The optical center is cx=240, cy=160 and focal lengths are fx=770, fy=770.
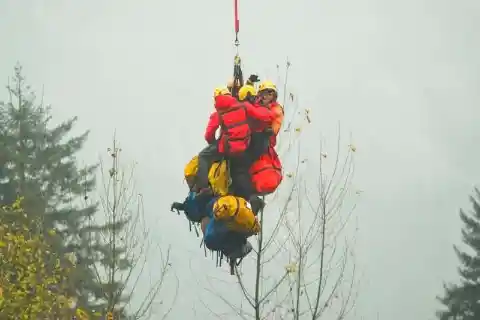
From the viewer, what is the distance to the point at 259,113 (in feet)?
19.9

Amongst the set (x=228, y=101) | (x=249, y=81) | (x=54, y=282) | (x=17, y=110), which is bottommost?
(x=54, y=282)

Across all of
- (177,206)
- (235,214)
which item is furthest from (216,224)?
(177,206)

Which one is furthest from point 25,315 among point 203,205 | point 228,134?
point 228,134

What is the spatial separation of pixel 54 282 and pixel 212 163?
275 cm

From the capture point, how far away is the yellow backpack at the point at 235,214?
19.5 feet

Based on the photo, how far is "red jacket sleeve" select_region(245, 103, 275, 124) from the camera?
19.8 ft

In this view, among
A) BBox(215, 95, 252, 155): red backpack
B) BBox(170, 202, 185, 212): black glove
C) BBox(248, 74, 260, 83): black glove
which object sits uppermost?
BBox(248, 74, 260, 83): black glove

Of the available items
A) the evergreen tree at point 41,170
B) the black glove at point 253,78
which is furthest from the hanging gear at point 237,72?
the evergreen tree at point 41,170

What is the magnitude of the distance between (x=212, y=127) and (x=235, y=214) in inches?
33.1

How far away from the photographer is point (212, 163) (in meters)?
6.42

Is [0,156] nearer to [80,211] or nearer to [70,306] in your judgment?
[80,211]

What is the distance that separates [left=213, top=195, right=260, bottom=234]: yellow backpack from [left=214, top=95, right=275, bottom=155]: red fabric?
0.39 m

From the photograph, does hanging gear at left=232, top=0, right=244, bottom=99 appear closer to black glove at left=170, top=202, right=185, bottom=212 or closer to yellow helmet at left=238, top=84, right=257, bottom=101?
yellow helmet at left=238, top=84, right=257, bottom=101

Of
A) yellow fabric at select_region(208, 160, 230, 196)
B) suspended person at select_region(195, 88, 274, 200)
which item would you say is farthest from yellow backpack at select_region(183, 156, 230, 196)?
suspended person at select_region(195, 88, 274, 200)
